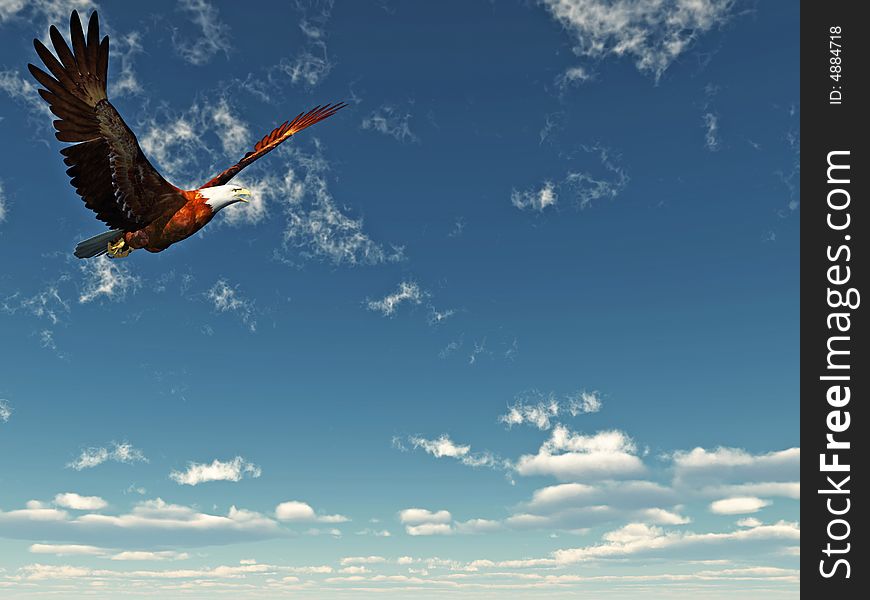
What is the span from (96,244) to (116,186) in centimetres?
173

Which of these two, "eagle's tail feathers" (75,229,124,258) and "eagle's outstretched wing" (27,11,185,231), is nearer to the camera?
"eagle's outstretched wing" (27,11,185,231)

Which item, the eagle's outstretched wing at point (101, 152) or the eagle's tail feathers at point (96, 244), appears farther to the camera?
the eagle's tail feathers at point (96, 244)

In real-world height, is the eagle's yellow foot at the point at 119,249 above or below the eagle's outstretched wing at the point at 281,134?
below

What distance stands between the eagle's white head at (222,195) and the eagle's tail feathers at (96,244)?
2803 millimetres

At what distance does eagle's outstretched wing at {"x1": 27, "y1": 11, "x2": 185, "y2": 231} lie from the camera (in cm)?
2080

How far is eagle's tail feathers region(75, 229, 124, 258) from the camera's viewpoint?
21.9 meters

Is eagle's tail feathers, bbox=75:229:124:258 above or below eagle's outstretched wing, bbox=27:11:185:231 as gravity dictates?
below

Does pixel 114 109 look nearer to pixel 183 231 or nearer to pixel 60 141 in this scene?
pixel 60 141

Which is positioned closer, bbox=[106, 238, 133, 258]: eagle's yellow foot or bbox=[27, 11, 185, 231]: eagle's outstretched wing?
bbox=[27, 11, 185, 231]: eagle's outstretched wing

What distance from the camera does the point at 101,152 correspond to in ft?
72.1

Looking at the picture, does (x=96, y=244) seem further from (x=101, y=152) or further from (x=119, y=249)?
(x=101, y=152)

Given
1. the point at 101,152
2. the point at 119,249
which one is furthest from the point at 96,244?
the point at 101,152

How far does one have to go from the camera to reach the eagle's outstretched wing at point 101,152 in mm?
20797
